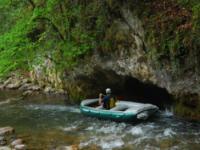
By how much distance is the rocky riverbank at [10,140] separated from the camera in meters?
16.1

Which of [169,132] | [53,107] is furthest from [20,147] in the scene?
[53,107]

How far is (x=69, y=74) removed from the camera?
23.0 m

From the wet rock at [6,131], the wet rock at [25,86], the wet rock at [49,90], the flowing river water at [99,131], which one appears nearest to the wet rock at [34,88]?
the wet rock at [25,86]

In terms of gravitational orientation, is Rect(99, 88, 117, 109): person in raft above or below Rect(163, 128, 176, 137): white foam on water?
above

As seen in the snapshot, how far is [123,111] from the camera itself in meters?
18.4

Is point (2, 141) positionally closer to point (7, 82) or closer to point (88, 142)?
point (88, 142)

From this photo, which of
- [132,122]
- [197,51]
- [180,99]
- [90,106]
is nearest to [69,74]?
[90,106]

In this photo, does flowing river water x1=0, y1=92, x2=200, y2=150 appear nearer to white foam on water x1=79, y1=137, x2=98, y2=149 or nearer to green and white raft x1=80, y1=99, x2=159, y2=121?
white foam on water x1=79, y1=137, x2=98, y2=149

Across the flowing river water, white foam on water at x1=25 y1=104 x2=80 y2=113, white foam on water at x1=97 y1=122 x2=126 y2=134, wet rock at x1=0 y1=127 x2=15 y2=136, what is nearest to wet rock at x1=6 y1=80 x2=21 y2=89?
white foam on water at x1=25 y1=104 x2=80 y2=113

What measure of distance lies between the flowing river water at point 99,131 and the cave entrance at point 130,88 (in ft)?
3.38

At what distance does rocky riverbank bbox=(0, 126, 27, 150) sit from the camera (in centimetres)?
1608

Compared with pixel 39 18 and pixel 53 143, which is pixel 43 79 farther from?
pixel 53 143

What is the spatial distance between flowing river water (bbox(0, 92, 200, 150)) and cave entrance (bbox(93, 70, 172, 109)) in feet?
3.38

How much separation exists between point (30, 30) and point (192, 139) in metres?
11.5
